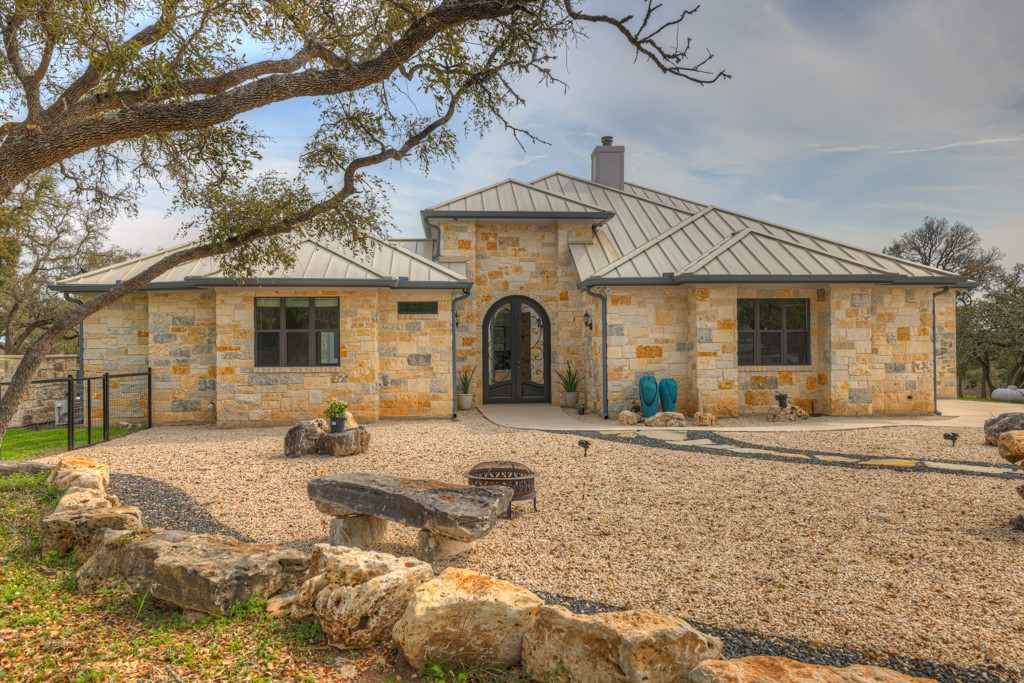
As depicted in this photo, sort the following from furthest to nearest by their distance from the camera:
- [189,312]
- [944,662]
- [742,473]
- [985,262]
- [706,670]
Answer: [985,262]
[189,312]
[742,473]
[944,662]
[706,670]

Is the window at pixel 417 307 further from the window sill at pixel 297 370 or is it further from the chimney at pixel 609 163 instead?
the chimney at pixel 609 163

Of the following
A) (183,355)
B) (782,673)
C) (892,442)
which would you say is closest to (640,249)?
(892,442)

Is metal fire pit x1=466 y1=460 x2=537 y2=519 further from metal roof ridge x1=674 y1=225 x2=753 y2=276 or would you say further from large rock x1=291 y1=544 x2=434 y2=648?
metal roof ridge x1=674 y1=225 x2=753 y2=276

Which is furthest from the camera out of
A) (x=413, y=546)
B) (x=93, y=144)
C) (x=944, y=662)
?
(x=413, y=546)

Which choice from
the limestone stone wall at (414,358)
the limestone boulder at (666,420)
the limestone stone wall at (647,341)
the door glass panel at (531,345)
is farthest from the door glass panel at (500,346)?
the limestone boulder at (666,420)

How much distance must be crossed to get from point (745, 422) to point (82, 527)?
10513 millimetres

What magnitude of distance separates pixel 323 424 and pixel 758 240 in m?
10.0

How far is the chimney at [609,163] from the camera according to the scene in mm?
17984

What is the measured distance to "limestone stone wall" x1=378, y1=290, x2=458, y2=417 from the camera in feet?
39.9

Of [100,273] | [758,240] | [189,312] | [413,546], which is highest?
[758,240]

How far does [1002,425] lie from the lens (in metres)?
8.95

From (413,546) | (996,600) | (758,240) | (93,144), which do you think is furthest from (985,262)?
(93,144)

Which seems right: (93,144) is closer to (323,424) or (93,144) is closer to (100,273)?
(323,424)

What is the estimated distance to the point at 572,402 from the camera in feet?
46.2
